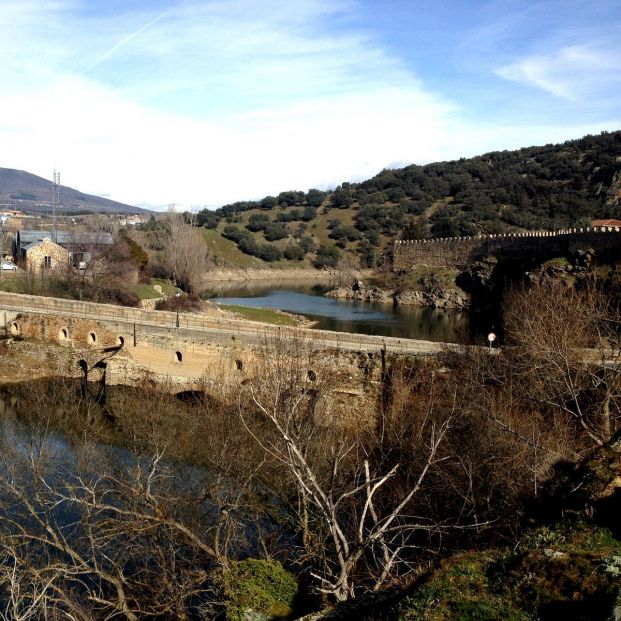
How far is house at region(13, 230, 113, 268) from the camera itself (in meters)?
44.5

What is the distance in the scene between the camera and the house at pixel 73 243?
44500 millimetres

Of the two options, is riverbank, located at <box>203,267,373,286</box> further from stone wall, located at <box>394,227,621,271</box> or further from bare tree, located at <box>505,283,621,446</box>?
bare tree, located at <box>505,283,621,446</box>

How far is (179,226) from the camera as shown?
53469 mm

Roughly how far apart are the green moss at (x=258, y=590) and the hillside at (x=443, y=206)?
5374 centimetres

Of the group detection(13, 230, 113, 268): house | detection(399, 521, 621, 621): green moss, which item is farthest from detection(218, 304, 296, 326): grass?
detection(399, 521, 621, 621): green moss

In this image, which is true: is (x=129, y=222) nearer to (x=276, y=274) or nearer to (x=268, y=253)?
(x=268, y=253)

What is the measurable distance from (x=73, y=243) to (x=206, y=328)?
91.1ft

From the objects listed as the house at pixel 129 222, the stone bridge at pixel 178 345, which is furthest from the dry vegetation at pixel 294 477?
the house at pixel 129 222

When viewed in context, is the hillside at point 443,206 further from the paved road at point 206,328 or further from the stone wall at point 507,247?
the paved road at point 206,328

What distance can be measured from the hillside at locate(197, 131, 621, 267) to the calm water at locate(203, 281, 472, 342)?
15.6m

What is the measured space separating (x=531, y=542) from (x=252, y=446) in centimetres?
868

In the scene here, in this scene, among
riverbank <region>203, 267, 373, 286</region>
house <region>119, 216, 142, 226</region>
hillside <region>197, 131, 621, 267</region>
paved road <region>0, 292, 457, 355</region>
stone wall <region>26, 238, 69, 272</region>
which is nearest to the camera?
paved road <region>0, 292, 457, 355</region>

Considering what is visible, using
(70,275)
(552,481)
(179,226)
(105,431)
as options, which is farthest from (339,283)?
(552,481)

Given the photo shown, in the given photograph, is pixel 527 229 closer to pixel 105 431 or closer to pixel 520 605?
pixel 105 431
